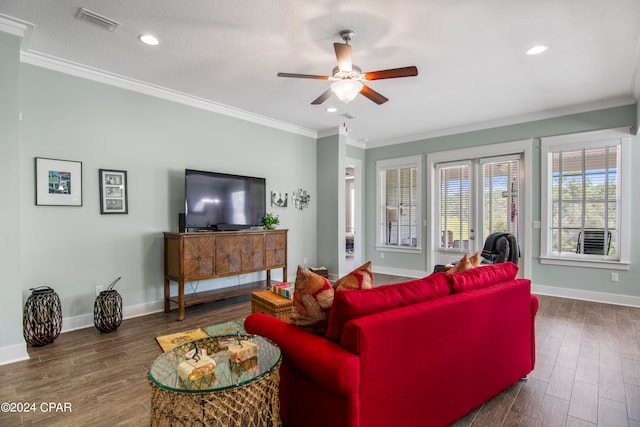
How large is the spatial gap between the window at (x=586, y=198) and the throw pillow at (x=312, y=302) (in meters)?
4.58

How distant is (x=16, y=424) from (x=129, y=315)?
193 cm

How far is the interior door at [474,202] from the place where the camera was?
5.29 meters

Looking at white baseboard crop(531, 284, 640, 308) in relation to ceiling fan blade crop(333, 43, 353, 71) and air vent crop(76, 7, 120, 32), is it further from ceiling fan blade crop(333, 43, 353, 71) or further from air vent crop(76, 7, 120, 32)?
air vent crop(76, 7, 120, 32)

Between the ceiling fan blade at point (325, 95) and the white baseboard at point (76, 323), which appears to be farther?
the ceiling fan blade at point (325, 95)

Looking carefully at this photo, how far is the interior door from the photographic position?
5289 millimetres

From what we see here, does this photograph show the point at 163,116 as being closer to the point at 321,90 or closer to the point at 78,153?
the point at 78,153

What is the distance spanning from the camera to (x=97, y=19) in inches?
101

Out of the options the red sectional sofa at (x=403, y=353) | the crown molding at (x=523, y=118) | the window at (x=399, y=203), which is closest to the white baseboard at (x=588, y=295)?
the window at (x=399, y=203)

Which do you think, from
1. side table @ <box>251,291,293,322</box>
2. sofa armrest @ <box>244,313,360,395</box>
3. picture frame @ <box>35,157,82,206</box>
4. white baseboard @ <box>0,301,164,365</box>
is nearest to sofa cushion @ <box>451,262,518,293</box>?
sofa armrest @ <box>244,313,360,395</box>

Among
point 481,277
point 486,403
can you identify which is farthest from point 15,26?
point 486,403

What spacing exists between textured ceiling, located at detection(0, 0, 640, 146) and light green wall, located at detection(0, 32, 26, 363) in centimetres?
37

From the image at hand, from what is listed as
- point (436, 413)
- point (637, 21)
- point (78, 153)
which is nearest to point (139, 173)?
point (78, 153)

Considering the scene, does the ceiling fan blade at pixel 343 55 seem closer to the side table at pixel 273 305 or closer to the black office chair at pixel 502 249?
the side table at pixel 273 305

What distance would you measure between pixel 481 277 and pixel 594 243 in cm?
369
